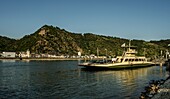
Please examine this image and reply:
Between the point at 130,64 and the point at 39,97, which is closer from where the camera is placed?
the point at 39,97

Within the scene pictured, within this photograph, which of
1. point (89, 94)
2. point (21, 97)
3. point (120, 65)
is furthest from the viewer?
point (120, 65)

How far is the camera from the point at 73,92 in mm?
42344

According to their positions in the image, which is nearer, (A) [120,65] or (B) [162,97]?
(B) [162,97]

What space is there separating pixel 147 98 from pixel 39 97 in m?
15.7

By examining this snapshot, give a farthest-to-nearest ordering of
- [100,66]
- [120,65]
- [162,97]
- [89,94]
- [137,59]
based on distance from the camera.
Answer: [137,59] < [120,65] < [100,66] < [89,94] < [162,97]

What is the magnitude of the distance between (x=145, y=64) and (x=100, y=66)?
35.9 meters

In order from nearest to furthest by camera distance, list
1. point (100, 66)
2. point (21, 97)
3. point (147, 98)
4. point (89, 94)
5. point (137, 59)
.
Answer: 1. point (147, 98)
2. point (21, 97)
3. point (89, 94)
4. point (100, 66)
5. point (137, 59)

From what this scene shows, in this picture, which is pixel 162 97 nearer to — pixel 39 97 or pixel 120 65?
pixel 39 97

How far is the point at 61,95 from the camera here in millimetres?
39469

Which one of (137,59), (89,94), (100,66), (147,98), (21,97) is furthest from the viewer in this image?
(137,59)

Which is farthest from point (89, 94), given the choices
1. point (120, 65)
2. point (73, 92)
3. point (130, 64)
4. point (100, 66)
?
point (130, 64)

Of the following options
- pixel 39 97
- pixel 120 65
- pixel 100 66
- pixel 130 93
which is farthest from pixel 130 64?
pixel 39 97

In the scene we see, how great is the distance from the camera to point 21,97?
3794cm

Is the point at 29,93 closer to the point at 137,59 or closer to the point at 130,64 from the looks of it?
the point at 130,64
